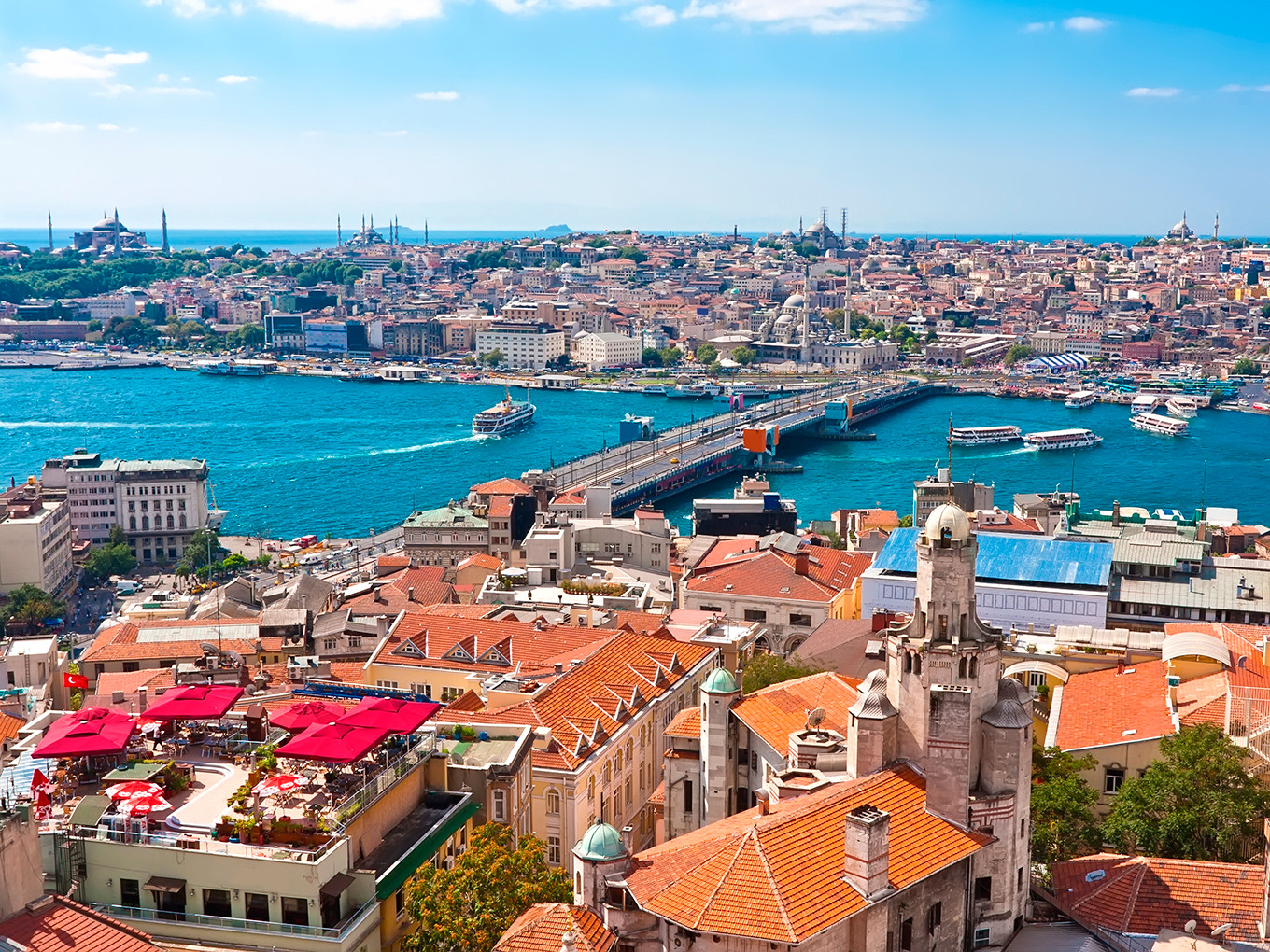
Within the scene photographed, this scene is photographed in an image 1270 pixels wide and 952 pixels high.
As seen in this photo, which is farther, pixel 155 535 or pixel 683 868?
pixel 155 535

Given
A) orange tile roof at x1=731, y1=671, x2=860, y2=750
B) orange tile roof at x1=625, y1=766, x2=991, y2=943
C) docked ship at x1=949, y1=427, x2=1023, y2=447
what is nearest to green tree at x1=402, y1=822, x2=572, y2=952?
orange tile roof at x1=625, y1=766, x2=991, y2=943

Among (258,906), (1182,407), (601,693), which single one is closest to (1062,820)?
(601,693)

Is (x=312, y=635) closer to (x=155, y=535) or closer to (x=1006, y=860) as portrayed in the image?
(x=1006, y=860)

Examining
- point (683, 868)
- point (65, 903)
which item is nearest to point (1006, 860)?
point (683, 868)

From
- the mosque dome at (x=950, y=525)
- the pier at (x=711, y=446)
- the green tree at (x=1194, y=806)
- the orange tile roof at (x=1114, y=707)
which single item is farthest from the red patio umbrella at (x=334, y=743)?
the pier at (x=711, y=446)

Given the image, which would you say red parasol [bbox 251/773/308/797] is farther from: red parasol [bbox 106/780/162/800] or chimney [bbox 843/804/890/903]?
chimney [bbox 843/804/890/903]

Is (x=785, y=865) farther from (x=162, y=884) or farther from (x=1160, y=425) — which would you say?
(x=1160, y=425)

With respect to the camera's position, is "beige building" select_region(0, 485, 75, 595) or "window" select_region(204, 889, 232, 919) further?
"beige building" select_region(0, 485, 75, 595)

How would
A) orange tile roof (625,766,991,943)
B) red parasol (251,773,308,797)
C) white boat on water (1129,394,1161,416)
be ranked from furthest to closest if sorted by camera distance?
white boat on water (1129,394,1161,416), red parasol (251,773,308,797), orange tile roof (625,766,991,943)
